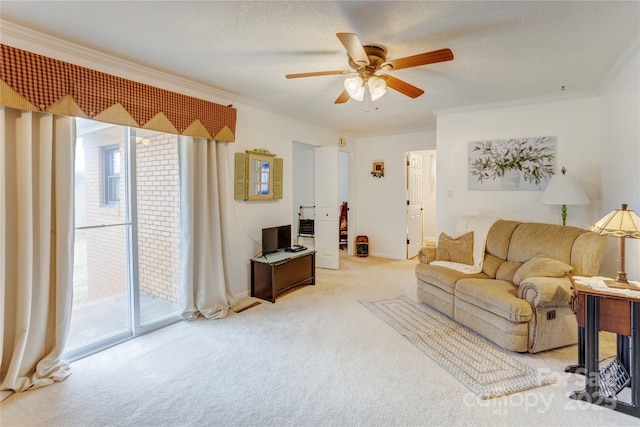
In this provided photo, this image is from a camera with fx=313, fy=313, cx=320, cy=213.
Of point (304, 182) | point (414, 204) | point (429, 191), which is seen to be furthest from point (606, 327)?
point (429, 191)

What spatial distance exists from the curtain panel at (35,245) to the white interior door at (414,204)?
16.6ft

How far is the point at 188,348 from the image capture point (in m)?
2.66

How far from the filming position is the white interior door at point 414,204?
5.96 meters

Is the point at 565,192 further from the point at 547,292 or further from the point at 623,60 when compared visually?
the point at 547,292

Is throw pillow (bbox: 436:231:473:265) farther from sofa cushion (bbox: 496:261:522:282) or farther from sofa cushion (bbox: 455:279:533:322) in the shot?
sofa cushion (bbox: 455:279:533:322)

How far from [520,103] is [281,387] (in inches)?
163

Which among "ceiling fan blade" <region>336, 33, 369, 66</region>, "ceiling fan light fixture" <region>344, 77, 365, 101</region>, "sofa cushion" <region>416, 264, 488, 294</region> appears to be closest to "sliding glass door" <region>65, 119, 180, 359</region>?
"ceiling fan light fixture" <region>344, 77, 365, 101</region>

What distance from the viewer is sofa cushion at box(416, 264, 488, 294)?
3.16 metres

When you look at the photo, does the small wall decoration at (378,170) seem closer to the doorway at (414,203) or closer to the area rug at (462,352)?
the doorway at (414,203)

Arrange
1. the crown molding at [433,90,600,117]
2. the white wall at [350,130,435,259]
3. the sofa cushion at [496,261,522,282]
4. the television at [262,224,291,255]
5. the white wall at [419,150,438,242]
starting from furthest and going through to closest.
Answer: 1. the white wall at [419,150,438,242]
2. the white wall at [350,130,435,259]
3. the television at [262,224,291,255]
4. the crown molding at [433,90,600,117]
5. the sofa cushion at [496,261,522,282]

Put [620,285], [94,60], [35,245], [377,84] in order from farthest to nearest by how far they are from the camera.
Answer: [94,60] < [377,84] < [35,245] < [620,285]

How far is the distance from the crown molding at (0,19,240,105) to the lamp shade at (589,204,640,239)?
11.7ft

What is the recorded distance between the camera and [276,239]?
4.09m

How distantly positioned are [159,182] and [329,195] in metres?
2.54
